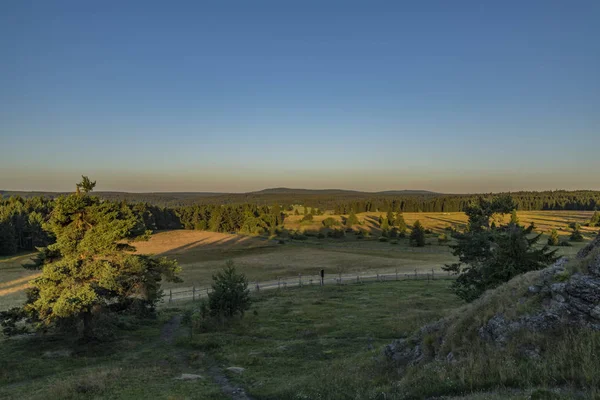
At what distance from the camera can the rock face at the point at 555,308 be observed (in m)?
10.2

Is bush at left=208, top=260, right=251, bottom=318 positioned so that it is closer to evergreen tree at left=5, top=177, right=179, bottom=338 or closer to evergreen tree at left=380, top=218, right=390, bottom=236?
evergreen tree at left=5, top=177, right=179, bottom=338

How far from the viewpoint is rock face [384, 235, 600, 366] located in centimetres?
1016

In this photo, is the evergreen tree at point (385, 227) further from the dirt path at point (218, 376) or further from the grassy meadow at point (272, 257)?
the dirt path at point (218, 376)

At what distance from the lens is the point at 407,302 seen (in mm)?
35531

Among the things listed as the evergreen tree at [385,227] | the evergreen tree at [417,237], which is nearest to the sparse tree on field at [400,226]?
the evergreen tree at [385,227]

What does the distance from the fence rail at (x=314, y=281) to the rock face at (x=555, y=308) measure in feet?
123

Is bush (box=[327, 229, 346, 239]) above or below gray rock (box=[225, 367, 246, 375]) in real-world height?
below

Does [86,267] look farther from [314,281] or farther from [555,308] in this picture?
[314,281]

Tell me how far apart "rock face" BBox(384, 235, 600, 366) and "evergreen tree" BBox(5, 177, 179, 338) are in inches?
813

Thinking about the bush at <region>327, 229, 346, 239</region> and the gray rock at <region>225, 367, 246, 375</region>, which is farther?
the bush at <region>327, 229, 346, 239</region>

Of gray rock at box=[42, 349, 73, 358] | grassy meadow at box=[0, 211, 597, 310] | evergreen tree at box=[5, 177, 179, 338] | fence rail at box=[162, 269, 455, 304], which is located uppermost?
evergreen tree at box=[5, 177, 179, 338]

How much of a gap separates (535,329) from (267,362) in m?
12.4

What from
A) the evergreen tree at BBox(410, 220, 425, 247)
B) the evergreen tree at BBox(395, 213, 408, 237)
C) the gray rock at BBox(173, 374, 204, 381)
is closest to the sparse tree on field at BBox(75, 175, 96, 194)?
the gray rock at BBox(173, 374, 204, 381)

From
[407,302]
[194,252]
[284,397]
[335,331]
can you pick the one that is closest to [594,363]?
[284,397]
